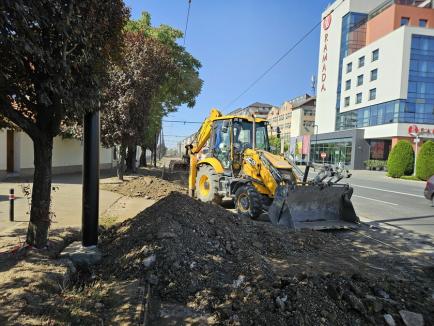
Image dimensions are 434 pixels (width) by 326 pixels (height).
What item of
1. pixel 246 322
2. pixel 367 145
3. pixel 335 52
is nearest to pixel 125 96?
pixel 246 322

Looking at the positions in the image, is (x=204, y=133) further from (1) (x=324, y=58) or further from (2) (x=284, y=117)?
(2) (x=284, y=117)

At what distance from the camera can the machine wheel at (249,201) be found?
28.3 ft

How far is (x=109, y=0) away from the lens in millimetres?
4590

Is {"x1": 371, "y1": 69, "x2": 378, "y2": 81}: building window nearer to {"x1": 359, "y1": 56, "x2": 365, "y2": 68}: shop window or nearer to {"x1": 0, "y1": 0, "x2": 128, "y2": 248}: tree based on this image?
{"x1": 359, "y1": 56, "x2": 365, "y2": 68}: shop window

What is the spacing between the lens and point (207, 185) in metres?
11.4

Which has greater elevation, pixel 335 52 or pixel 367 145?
pixel 335 52

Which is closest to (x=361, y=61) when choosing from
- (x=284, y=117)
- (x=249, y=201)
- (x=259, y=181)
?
(x=259, y=181)

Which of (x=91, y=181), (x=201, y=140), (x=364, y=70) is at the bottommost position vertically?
(x=91, y=181)

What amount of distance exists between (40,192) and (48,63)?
212 cm

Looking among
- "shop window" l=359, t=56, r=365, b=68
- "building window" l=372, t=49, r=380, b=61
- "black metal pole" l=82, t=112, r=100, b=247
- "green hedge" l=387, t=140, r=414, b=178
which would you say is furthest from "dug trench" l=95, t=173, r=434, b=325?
"shop window" l=359, t=56, r=365, b=68

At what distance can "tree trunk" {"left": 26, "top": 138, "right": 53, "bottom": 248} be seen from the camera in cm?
493

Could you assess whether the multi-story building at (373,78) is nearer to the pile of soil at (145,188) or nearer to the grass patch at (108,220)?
the pile of soil at (145,188)

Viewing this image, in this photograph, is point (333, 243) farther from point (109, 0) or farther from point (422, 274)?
point (109, 0)

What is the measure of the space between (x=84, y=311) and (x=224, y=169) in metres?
7.31
